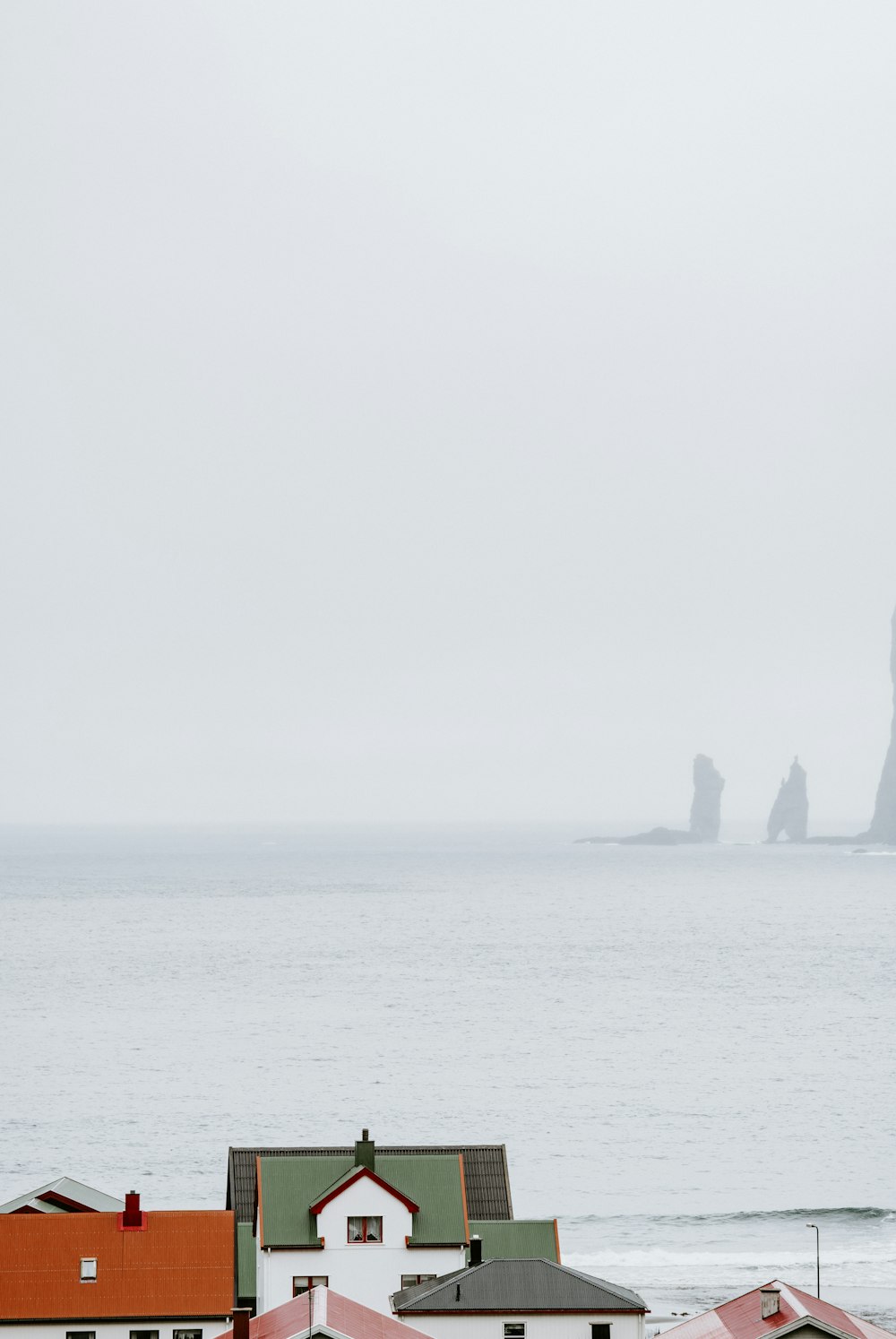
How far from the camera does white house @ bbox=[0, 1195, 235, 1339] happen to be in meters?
28.9

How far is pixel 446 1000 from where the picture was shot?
346 ft

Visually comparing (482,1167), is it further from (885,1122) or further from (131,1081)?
(131,1081)

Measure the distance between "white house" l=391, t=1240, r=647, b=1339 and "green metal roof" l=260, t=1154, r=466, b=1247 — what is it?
12.5ft

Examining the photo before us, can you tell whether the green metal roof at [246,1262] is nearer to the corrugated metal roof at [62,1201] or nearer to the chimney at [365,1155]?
the chimney at [365,1155]

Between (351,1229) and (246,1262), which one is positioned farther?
(246,1262)

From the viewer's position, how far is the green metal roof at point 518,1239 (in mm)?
30906

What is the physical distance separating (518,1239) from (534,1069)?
51.0 meters

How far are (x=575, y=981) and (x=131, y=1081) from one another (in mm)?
47801

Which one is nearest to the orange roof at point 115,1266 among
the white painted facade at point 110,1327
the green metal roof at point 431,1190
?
the white painted facade at point 110,1327

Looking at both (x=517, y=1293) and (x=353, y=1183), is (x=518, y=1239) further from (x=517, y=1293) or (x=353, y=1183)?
(x=517, y=1293)

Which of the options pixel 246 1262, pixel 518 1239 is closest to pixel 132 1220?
pixel 246 1262

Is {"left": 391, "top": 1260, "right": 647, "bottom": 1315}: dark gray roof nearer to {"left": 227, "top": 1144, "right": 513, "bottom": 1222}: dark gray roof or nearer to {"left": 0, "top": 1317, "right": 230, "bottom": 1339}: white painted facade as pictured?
{"left": 0, "top": 1317, "right": 230, "bottom": 1339}: white painted facade

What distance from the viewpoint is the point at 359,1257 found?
101 ft

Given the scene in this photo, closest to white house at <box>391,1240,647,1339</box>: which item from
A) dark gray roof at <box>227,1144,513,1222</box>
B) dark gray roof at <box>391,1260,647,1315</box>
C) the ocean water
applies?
dark gray roof at <box>391,1260,647,1315</box>
